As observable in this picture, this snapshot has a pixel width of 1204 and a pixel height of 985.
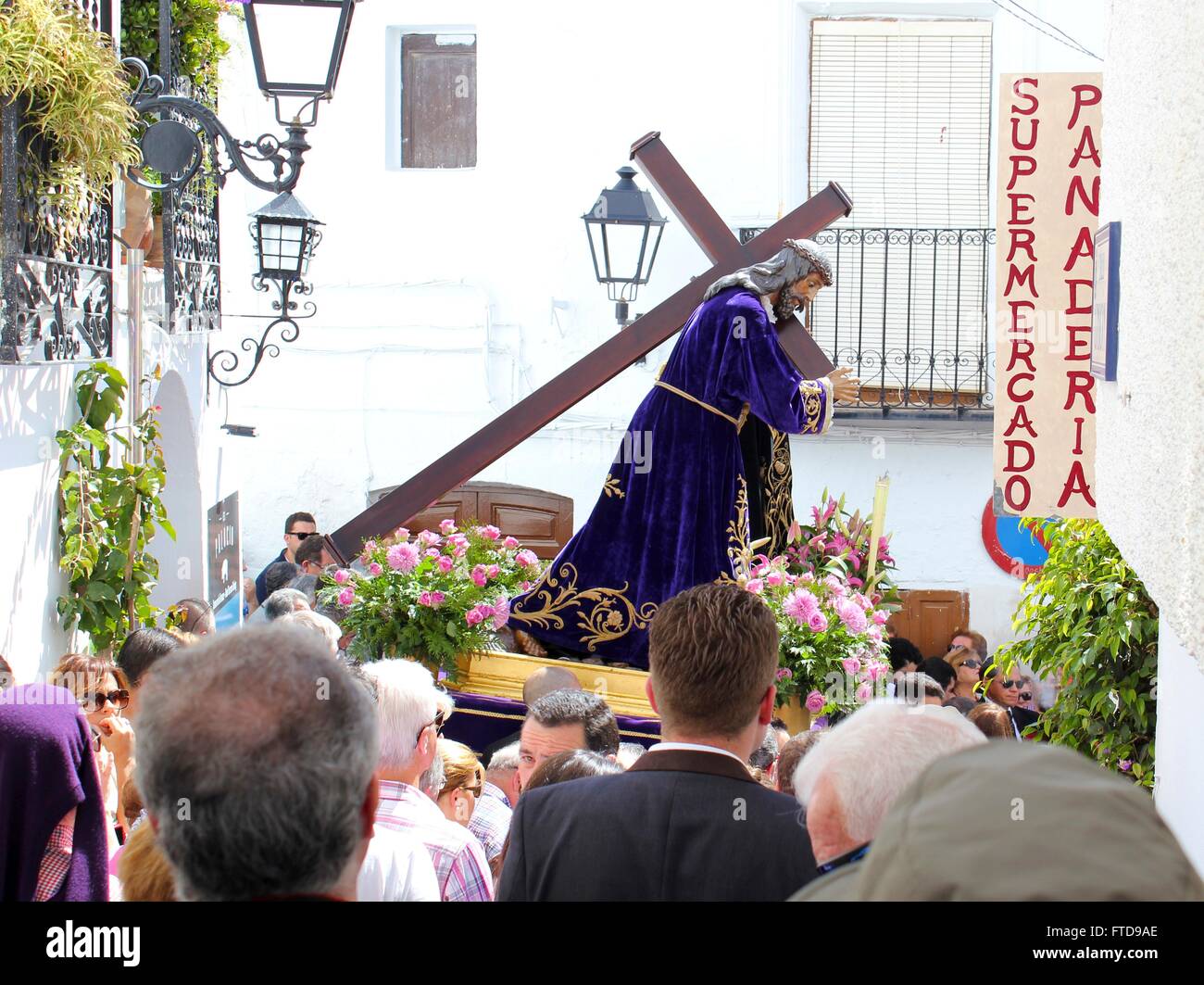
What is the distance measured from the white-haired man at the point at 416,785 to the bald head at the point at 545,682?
1771 millimetres

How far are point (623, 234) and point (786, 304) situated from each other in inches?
146

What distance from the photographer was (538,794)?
2.40 meters

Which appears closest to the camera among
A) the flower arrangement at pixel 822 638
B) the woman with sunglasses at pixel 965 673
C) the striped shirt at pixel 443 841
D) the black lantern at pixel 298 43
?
the striped shirt at pixel 443 841

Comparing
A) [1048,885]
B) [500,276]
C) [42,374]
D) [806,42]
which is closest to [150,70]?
[42,374]

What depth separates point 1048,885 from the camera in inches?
46.8

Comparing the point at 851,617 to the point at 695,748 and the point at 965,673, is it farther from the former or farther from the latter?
the point at 695,748

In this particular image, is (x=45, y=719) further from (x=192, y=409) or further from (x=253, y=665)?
(x=192, y=409)

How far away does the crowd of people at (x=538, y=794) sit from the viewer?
4.02 feet

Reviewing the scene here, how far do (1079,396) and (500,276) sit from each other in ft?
23.9

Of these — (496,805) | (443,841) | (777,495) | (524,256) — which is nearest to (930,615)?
A: (524,256)

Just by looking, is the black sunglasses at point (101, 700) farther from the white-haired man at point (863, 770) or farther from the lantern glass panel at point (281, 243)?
the lantern glass panel at point (281, 243)

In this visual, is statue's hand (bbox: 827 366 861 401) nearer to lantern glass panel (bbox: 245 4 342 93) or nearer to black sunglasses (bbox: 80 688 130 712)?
lantern glass panel (bbox: 245 4 342 93)

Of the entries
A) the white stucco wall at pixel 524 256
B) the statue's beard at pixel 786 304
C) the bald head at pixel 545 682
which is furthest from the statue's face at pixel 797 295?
the white stucco wall at pixel 524 256

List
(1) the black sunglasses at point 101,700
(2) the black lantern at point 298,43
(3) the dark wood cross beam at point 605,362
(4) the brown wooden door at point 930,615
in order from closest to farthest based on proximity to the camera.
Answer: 1. (1) the black sunglasses at point 101,700
2. (2) the black lantern at point 298,43
3. (3) the dark wood cross beam at point 605,362
4. (4) the brown wooden door at point 930,615
